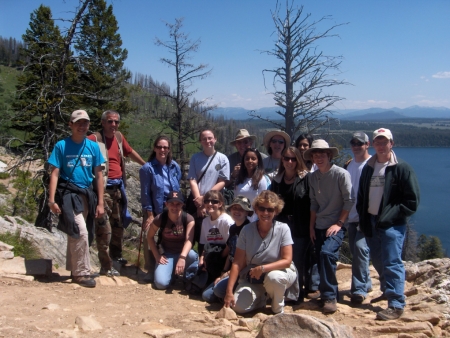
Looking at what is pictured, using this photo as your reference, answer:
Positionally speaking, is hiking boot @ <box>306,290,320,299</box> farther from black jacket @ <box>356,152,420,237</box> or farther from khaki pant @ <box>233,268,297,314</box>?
black jacket @ <box>356,152,420,237</box>

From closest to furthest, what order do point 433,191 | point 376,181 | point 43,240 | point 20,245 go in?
point 376,181 → point 20,245 → point 43,240 → point 433,191

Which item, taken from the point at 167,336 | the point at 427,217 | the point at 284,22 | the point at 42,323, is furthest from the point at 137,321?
the point at 427,217

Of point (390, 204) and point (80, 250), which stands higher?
point (390, 204)

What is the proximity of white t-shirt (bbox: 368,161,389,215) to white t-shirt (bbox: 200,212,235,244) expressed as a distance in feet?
6.16

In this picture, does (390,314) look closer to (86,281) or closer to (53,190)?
(86,281)

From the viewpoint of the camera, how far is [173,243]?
6105mm

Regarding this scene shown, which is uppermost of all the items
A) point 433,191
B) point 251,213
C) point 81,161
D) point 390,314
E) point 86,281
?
point 81,161

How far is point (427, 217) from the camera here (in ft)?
193

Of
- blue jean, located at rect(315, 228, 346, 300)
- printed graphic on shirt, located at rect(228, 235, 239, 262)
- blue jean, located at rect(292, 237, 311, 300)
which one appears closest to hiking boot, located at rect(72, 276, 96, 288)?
printed graphic on shirt, located at rect(228, 235, 239, 262)

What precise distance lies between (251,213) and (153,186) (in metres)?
1.56

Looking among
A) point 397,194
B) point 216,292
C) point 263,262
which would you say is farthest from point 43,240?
point 397,194

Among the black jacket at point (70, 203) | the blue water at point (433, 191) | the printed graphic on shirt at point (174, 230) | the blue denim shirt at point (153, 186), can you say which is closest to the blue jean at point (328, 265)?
the printed graphic on shirt at point (174, 230)

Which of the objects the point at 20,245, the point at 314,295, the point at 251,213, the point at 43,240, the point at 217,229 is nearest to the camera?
the point at 314,295

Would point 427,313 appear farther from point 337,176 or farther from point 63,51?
point 63,51
